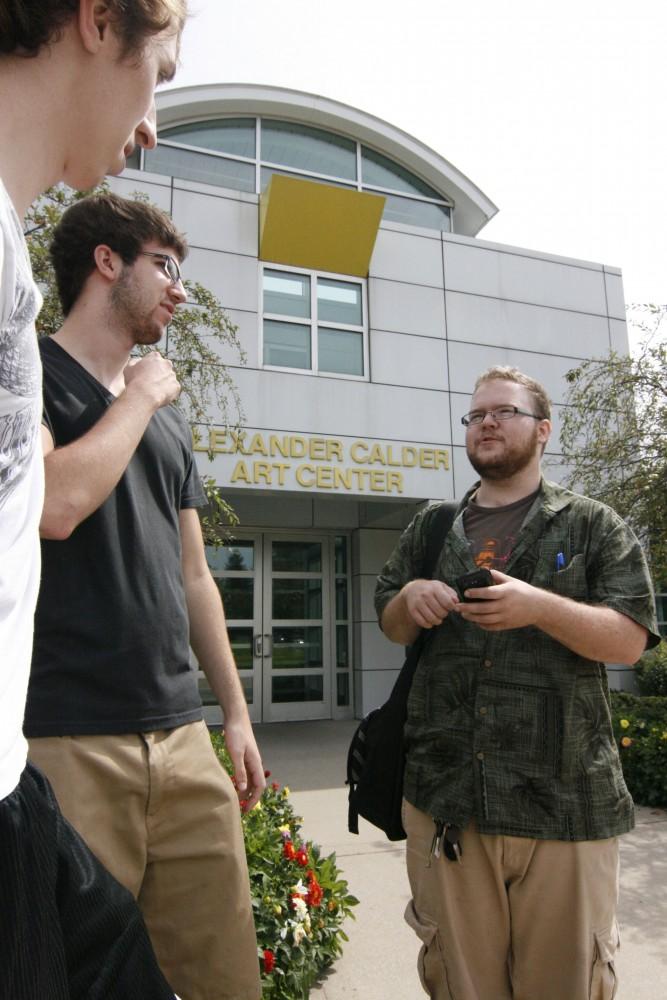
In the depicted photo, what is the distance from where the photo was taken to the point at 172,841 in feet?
5.15

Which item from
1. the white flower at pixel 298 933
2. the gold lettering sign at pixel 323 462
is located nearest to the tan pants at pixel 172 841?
the white flower at pixel 298 933

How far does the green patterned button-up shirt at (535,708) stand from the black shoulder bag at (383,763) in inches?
1.5

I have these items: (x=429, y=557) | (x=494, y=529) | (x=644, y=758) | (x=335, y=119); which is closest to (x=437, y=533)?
(x=429, y=557)

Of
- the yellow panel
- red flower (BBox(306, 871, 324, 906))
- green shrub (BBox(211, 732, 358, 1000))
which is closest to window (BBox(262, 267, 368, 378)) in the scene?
the yellow panel

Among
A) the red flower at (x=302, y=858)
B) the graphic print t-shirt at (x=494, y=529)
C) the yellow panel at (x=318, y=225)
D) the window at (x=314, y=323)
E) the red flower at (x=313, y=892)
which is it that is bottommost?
the red flower at (x=313, y=892)

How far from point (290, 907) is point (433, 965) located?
3.73 feet

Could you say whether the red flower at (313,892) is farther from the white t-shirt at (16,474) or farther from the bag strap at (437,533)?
the white t-shirt at (16,474)

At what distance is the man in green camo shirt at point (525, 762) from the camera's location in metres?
1.92

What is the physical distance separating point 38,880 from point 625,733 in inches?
270

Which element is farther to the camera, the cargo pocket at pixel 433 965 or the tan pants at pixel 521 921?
the cargo pocket at pixel 433 965

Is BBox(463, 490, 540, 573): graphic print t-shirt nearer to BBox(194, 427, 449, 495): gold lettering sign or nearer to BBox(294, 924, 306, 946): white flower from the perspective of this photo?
BBox(294, 924, 306, 946): white flower

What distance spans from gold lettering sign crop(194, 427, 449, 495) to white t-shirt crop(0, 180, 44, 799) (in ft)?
26.9

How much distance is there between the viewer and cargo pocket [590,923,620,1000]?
73.5 inches

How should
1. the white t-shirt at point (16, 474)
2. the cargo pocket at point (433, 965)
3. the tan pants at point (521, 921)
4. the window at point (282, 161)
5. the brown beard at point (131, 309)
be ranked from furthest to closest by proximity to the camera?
the window at point (282, 161), the cargo pocket at point (433, 965), the tan pants at point (521, 921), the brown beard at point (131, 309), the white t-shirt at point (16, 474)
